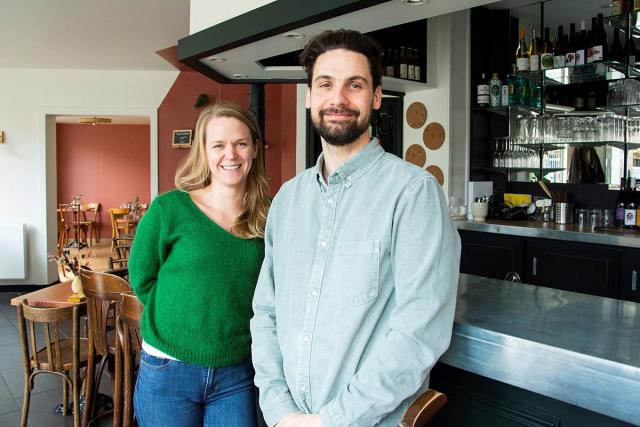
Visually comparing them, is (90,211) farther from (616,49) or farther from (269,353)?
(269,353)

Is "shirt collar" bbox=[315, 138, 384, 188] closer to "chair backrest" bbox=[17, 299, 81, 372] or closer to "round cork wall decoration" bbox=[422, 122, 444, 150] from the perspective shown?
"chair backrest" bbox=[17, 299, 81, 372]

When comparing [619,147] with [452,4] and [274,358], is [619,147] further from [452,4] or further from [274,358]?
[274,358]

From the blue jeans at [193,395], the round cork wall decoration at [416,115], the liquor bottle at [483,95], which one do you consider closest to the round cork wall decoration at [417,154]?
the round cork wall decoration at [416,115]

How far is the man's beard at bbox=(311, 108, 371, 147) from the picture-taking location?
4.31 feet

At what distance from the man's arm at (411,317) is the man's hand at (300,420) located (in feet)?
0.11

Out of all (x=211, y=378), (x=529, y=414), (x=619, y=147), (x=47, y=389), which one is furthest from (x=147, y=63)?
(x=529, y=414)

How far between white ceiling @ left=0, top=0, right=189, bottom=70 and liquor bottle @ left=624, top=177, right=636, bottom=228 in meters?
3.97

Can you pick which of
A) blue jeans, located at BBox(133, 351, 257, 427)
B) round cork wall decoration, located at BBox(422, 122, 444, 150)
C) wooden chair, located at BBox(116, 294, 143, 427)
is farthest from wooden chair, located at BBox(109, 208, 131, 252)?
blue jeans, located at BBox(133, 351, 257, 427)

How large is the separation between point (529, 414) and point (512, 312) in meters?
0.28

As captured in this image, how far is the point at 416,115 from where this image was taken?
513cm

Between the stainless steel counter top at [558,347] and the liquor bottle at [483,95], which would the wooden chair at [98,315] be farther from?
the liquor bottle at [483,95]

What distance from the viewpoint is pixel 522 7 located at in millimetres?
5117

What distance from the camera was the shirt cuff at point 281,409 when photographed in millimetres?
1324

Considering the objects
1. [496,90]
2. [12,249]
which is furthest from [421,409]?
[12,249]
